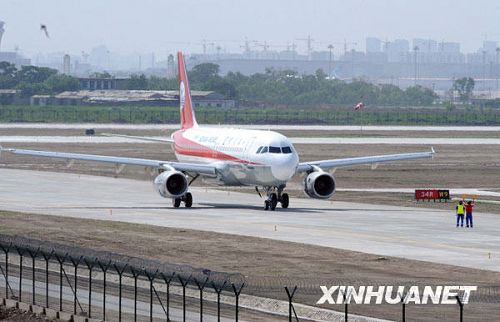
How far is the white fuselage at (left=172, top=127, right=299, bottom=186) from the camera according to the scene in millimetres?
76688

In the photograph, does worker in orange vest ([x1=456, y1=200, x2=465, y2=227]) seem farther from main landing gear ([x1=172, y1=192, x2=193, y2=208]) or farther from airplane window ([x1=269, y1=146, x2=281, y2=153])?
main landing gear ([x1=172, y1=192, x2=193, y2=208])

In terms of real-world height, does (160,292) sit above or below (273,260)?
above

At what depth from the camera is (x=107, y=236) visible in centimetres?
6269

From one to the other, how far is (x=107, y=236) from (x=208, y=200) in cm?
2502

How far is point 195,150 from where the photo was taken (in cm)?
8619

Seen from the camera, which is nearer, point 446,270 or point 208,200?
point 446,270

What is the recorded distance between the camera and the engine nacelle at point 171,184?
78.6 m

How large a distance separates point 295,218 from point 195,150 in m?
14.6

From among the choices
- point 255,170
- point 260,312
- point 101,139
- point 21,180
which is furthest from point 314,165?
point 101,139

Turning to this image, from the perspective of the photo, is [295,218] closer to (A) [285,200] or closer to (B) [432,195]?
(A) [285,200]

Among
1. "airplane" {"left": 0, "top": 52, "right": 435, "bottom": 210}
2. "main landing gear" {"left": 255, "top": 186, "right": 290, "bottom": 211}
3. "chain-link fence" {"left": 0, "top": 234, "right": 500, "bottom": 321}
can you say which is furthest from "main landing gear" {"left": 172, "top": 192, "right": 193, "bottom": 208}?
"chain-link fence" {"left": 0, "top": 234, "right": 500, "bottom": 321}

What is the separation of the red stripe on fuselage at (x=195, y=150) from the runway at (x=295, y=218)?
305cm

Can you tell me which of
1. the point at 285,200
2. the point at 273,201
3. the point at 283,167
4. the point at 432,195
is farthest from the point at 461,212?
the point at 432,195

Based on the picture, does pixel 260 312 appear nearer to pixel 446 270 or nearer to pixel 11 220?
pixel 446 270
